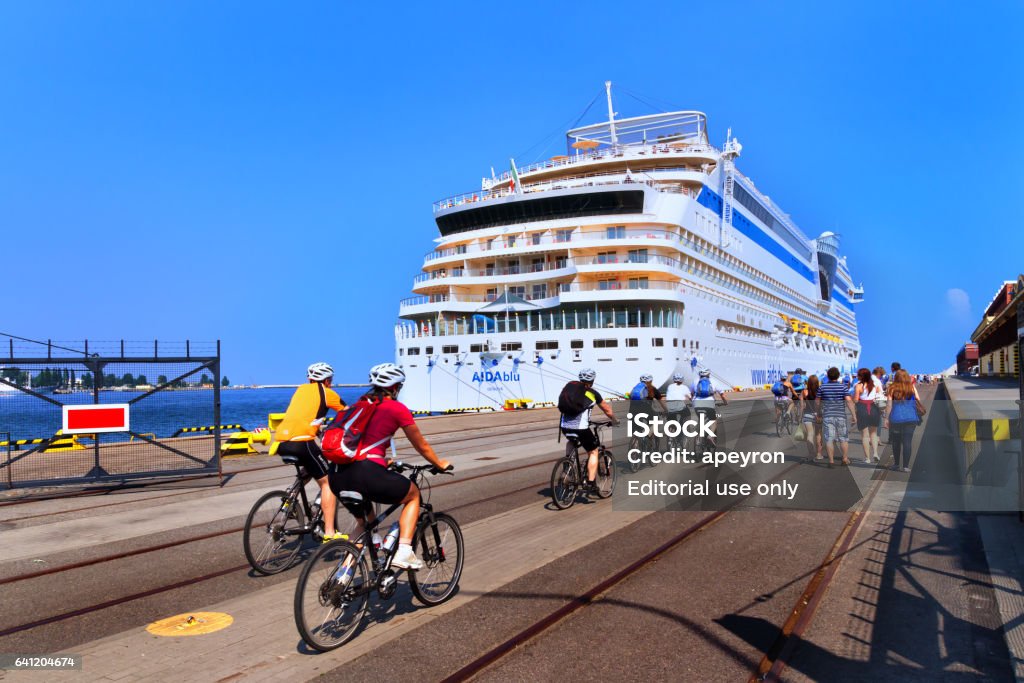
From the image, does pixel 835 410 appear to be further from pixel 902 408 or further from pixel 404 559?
pixel 404 559

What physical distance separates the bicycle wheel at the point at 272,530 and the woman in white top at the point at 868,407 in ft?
32.6

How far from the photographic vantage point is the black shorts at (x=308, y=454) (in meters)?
6.65

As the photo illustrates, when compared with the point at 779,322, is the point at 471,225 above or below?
above

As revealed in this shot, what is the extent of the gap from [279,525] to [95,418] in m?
5.96

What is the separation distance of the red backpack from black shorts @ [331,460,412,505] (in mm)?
66

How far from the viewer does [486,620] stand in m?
5.03

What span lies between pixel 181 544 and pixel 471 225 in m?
38.7

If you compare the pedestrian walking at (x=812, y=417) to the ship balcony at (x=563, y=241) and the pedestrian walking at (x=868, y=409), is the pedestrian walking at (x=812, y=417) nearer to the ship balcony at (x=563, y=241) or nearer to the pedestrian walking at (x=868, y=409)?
the pedestrian walking at (x=868, y=409)

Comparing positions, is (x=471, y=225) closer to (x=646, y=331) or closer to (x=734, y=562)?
(x=646, y=331)

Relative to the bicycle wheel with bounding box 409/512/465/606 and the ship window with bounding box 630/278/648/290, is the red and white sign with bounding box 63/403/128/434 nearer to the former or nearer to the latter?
the bicycle wheel with bounding box 409/512/465/606

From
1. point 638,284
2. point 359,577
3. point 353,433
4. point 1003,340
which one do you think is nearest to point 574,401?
point 353,433

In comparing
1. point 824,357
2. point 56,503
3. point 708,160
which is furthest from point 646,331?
point 824,357

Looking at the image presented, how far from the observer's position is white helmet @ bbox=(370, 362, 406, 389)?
5.07 meters

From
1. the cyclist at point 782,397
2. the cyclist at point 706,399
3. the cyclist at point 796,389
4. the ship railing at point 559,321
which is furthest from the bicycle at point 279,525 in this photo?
the ship railing at point 559,321
